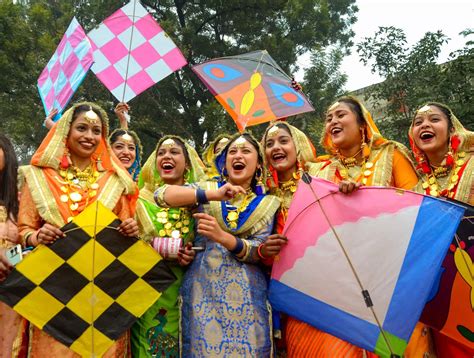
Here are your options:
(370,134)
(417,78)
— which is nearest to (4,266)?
(370,134)

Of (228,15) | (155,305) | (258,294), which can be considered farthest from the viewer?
(228,15)

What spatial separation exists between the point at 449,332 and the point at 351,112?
1.67m

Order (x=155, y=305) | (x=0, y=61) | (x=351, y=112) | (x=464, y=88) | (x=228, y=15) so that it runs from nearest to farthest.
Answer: (x=155, y=305) → (x=351, y=112) → (x=464, y=88) → (x=0, y=61) → (x=228, y=15)

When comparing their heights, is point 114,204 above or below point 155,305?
above

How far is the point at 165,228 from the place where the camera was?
352cm

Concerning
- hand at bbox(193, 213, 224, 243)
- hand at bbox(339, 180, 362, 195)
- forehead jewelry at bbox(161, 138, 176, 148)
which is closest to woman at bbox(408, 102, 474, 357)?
hand at bbox(339, 180, 362, 195)

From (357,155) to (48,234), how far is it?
2.25 metres

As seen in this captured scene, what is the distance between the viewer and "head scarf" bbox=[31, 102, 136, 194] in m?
3.34

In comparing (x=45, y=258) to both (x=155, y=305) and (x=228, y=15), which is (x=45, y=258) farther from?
(x=228, y=15)

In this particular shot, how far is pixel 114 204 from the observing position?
3371 millimetres

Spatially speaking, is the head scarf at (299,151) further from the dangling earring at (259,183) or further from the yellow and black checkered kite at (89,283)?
the yellow and black checkered kite at (89,283)

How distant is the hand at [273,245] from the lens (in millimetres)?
3053

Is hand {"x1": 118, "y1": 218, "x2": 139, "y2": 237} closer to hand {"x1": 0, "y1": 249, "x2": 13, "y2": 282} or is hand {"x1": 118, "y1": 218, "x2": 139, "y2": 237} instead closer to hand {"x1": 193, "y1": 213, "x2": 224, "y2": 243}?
hand {"x1": 193, "y1": 213, "x2": 224, "y2": 243}

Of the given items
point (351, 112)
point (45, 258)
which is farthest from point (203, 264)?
point (351, 112)
